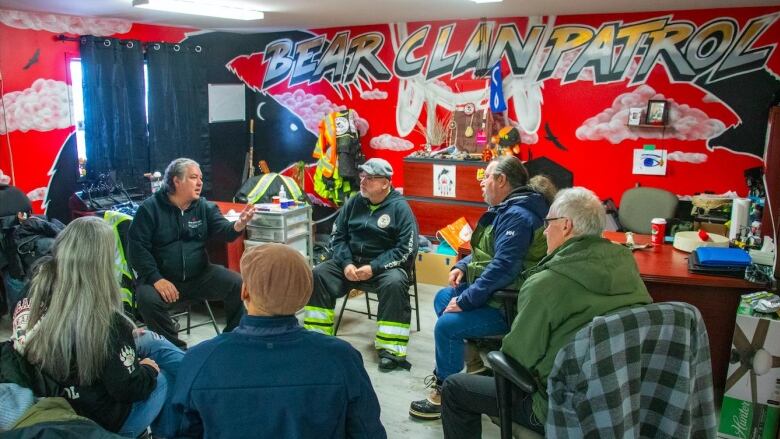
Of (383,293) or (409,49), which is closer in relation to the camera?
(383,293)

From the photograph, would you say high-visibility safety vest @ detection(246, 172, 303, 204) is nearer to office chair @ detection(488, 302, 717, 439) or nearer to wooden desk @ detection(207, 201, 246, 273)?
wooden desk @ detection(207, 201, 246, 273)

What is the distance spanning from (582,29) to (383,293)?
3498mm

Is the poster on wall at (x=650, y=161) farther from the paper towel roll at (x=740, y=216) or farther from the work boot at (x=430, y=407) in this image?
the work boot at (x=430, y=407)

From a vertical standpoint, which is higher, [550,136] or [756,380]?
[550,136]

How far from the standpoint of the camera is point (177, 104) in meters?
6.61

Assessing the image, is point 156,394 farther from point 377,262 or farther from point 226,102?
point 226,102

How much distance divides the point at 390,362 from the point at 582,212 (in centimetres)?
184

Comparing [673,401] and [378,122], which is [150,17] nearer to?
[378,122]

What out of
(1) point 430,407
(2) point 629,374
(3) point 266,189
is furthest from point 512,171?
(3) point 266,189

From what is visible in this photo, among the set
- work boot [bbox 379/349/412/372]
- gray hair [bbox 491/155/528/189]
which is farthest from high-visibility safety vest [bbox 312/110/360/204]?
gray hair [bbox 491/155/528/189]

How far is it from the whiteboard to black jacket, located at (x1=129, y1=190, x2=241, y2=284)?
343cm

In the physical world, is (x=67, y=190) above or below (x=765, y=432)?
above

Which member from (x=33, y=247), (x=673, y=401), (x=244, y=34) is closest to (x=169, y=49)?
(x=244, y=34)

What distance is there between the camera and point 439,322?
3.14m
